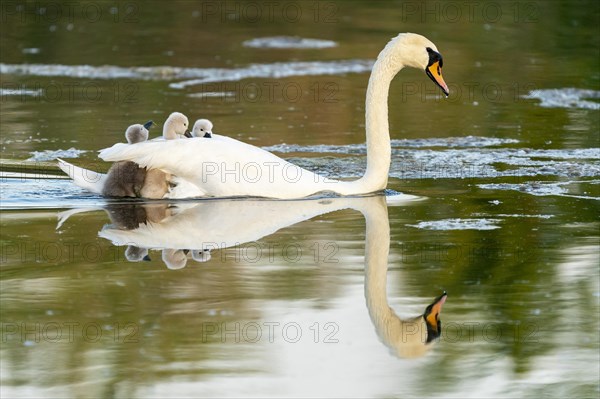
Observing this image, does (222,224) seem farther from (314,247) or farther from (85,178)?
(85,178)

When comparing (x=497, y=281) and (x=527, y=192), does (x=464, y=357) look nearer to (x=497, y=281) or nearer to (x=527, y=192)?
(x=497, y=281)

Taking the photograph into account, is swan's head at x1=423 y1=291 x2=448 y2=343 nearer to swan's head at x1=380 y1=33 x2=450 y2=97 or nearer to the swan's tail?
swan's head at x1=380 y1=33 x2=450 y2=97

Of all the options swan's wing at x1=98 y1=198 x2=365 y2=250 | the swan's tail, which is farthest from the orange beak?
the swan's tail

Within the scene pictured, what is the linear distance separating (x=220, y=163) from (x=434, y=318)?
2968mm

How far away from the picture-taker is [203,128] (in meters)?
9.29

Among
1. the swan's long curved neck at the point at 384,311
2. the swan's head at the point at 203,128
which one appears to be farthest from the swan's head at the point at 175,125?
the swan's long curved neck at the point at 384,311

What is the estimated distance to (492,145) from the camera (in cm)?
1122

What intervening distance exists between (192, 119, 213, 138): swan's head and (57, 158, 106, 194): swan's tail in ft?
2.63

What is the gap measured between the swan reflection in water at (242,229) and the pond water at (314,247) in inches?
1.0

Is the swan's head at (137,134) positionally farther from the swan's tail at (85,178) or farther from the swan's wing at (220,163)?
the swan's wing at (220,163)

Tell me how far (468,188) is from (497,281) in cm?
276

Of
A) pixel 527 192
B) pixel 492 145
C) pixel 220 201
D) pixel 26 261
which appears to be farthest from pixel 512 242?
pixel 492 145

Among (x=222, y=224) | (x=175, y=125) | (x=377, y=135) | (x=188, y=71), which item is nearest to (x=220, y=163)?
(x=222, y=224)

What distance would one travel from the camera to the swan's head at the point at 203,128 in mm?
9227
